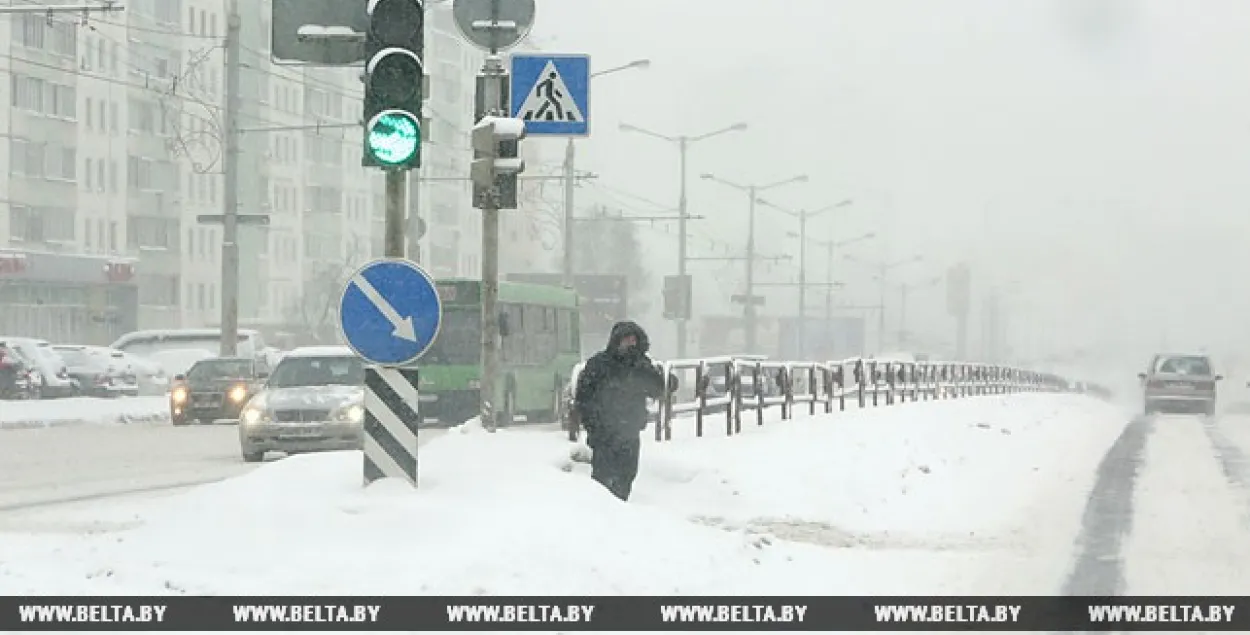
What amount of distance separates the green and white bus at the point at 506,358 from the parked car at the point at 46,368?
13.5 metres

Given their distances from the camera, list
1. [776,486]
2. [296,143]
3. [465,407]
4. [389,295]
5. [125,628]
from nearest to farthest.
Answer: [125,628] → [389,295] → [776,486] → [465,407] → [296,143]

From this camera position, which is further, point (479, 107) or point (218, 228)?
point (218, 228)

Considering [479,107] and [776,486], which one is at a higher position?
[479,107]

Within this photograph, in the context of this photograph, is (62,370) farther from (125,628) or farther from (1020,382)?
(125,628)

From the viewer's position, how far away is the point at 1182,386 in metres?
57.7

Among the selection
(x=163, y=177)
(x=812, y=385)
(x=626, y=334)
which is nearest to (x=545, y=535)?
(x=626, y=334)

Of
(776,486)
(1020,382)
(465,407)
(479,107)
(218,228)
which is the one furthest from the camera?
(218,228)

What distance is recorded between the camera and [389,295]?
12.9m

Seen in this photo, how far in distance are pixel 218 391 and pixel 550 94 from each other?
22969 mm

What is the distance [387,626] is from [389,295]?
3.29 metres

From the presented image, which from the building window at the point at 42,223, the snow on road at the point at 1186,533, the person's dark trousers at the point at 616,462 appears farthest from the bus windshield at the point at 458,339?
the building window at the point at 42,223

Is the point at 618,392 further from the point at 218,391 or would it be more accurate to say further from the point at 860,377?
the point at 218,391

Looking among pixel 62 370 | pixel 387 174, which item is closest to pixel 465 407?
pixel 62 370

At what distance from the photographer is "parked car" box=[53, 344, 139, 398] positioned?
2093 inches
